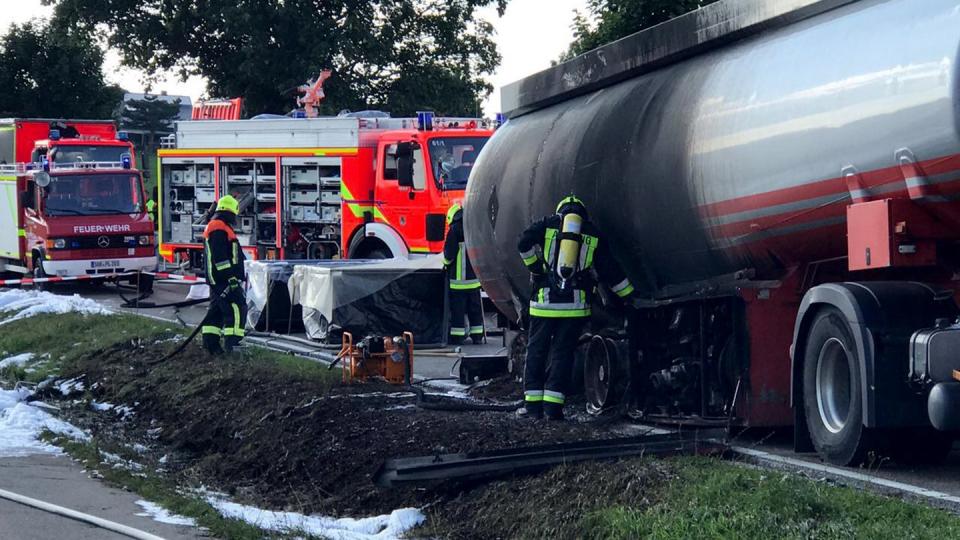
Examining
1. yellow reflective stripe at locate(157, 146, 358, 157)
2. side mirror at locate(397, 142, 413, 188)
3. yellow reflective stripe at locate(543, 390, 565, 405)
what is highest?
yellow reflective stripe at locate(157, 146, 358, 157)

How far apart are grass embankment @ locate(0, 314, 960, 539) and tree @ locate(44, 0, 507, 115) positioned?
26906 millimetres

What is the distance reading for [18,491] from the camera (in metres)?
9.48

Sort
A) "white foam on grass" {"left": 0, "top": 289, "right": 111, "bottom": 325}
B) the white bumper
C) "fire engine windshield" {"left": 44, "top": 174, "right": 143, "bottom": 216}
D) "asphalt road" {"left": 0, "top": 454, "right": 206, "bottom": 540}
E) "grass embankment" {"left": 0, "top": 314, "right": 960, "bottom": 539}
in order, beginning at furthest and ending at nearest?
Answer: "fire engine windshield" {"left": 44, "top": 174, "right": 143, "bottom": 216}
the white bumper
"white foam on grass" {"left": 0, "top": 289, "right": 111, "bottom": 325}
"asphalt road" {"left": 0, "top": 454, "right": 206, "bottom": 540}
"grass embankment" {"left": 0, "top": 314, "right": 960, "bottom": 539}

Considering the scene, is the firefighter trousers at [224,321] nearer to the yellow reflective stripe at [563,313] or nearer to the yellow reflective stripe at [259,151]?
the yellow reflective stripe at [563,313]

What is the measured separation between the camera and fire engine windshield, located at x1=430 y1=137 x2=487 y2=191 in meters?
20.9

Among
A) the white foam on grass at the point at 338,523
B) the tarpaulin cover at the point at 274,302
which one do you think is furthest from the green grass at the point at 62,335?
the white foam on grass at the point at 338,523

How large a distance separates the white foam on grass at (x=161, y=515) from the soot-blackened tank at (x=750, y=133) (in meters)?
3.96

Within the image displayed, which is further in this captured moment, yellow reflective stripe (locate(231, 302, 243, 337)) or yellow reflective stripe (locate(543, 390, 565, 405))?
yellow reflective stripe (locate(231, 302, 243, 337))

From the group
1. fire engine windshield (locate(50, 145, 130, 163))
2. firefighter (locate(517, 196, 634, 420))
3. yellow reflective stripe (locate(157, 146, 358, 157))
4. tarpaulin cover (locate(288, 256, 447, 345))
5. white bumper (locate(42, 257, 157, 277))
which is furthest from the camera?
fire engine windshield (locate(50, 145, 130, 163))

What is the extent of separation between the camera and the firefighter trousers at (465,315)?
56.0 feet

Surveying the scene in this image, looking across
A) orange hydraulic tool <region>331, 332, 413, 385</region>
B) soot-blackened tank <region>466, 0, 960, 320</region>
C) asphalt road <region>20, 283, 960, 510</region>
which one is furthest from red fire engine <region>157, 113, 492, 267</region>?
soot-blackened tank <region>466, 0, 960, 320</region>

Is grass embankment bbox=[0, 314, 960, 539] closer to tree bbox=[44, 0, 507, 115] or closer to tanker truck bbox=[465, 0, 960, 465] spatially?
tanker truck bbox=[465, 0, 960, 465]

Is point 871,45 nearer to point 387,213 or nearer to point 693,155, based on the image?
point 693,155

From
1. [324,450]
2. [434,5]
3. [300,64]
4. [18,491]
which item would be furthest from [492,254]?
[434,5]
